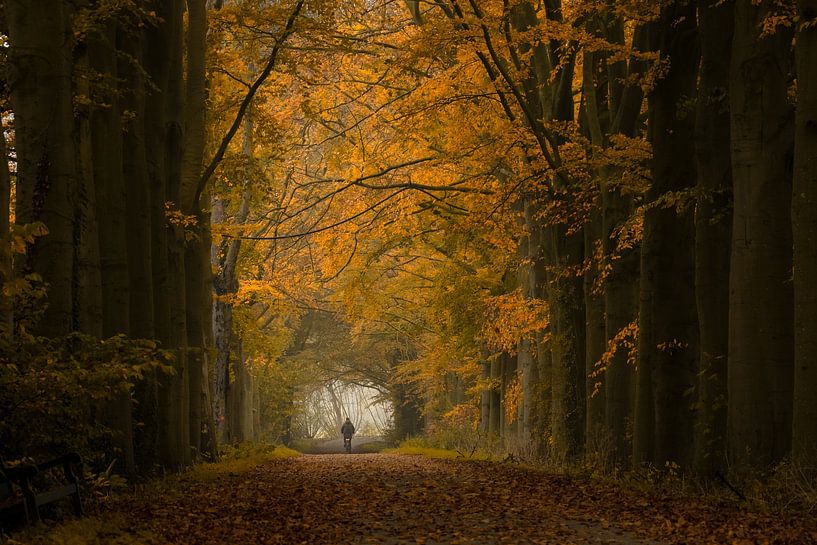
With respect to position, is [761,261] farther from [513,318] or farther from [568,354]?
[513,318]

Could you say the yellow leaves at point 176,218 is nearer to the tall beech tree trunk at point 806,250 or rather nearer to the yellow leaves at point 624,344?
the yellow leaves at point 624,344

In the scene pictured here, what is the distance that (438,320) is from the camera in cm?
3083

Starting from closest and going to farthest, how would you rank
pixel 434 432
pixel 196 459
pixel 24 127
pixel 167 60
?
1. pixel 24 127
2. pixel 167 60
3. pixel 196 459
4. pixel 434 432

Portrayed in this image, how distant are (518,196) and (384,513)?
9915 millimetres

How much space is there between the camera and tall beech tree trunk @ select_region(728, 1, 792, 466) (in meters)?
11.0

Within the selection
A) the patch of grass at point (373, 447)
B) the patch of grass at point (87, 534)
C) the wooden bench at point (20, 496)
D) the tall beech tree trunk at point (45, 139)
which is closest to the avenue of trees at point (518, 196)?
the tall beech tree trunk at point (45, 139)

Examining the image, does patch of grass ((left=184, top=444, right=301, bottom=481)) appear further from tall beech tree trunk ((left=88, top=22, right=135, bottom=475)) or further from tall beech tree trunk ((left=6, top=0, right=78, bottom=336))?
tall beech tree trunk ((left=6, top=0, right=78, bottom=336))

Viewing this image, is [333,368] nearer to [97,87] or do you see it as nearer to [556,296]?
[556,296]

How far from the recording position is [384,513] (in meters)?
10.7

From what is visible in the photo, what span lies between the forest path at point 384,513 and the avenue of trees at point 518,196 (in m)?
1.34

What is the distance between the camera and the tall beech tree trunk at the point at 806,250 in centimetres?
989

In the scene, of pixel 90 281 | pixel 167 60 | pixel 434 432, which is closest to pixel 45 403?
pixel 90 281

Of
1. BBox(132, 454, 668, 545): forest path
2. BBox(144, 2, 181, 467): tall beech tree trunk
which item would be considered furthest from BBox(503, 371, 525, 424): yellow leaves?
BBox(144, 2, 181, 467): tall beech tree trunk

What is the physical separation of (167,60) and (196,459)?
24.2ft
